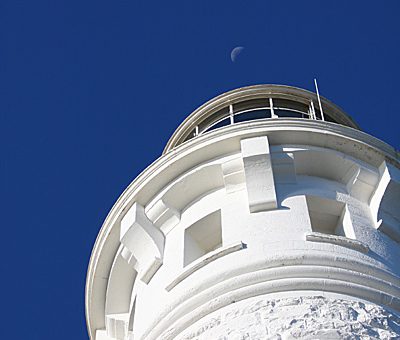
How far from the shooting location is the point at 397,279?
49.3ft

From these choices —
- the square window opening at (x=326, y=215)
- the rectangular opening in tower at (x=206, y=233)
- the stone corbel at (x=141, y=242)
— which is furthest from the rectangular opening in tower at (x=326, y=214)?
the stone corbel at (x=141, y=242)

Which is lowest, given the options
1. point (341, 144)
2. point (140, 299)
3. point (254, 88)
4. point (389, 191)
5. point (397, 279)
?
point (397, 279)

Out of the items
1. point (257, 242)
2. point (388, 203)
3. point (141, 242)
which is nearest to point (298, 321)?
point (257, 242)

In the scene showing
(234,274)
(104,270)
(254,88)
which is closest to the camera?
(234,274)

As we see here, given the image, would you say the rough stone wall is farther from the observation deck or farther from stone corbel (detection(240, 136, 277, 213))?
the observation deck

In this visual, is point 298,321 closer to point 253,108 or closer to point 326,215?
point 326,215

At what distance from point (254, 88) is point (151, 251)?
5370 mm

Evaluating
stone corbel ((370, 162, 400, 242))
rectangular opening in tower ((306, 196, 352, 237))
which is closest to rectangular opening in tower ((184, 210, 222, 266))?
rectangular opening in tower ((306, 196, 352, 237))

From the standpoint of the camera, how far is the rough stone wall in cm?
1324

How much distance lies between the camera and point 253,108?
21141mm

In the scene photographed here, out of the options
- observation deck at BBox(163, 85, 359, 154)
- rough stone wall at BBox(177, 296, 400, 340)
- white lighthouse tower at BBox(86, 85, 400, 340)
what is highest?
observation deck at BBox(163, 85, 359, 154)

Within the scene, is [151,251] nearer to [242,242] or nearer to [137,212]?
[137,212]

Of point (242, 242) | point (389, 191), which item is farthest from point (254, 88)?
point (242, 242)

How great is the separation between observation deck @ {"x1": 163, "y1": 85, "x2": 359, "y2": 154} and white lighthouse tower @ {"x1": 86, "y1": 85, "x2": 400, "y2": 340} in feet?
10.6
